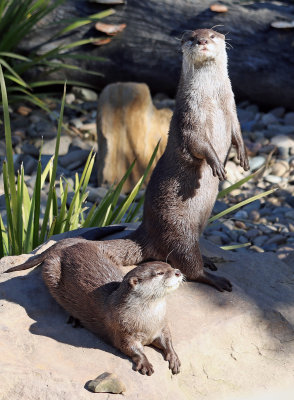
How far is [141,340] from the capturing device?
9.47 ft

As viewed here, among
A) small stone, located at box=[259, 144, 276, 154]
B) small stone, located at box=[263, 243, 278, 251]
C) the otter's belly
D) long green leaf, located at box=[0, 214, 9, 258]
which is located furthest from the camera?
small stone, located at box=[259, 144, 276, 154]

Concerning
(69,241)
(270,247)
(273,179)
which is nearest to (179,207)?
(69,241)

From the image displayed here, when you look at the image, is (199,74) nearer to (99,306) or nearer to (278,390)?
(99,306)

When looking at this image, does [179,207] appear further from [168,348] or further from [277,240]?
[277,240]

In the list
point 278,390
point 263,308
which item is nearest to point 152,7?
point 263,308

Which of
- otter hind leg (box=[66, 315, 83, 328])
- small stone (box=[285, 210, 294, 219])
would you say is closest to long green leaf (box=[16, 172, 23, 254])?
otter hind leg (box=[66, 315, 83, 328])

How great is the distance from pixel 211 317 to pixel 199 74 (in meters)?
1.14

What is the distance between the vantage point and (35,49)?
22.7 ft

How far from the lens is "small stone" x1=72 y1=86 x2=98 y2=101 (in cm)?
728

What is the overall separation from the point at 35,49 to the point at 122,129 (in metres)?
1.64

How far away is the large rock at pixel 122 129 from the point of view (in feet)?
19.2

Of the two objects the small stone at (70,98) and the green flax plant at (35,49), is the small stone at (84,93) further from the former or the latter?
the green flax plant at (35,49)

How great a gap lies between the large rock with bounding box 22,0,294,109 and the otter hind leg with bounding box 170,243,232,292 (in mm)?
3510

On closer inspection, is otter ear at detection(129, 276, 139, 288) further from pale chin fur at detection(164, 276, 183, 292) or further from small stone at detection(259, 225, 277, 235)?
small stone at detection(259, 225, 277, 235)
